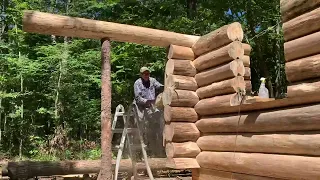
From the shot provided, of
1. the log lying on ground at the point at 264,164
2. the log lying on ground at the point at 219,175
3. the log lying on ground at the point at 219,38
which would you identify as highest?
the log lying on ground at the point at 219,38

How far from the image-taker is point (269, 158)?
504 cm

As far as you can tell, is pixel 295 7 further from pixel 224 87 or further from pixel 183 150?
pixel 183 150

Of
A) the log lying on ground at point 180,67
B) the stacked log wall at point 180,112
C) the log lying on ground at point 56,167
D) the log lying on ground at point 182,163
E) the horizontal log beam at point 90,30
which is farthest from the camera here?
the log lying on ground at point 56,167

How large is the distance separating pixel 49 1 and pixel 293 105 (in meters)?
19.9

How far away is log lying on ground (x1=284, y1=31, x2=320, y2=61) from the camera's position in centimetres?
421

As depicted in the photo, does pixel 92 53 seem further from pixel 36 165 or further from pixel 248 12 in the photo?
pixel 36 165

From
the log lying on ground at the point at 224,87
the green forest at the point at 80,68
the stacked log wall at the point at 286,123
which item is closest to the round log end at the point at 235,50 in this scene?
the log lying on ground at the point at 224,87

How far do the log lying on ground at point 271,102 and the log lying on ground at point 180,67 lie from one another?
65cm

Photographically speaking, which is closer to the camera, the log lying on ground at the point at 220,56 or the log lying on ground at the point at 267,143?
the log lying on ground at the point at 267,143

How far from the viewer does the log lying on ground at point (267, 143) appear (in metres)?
4.34

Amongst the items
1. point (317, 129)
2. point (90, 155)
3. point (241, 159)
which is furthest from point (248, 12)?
point (317, 129)

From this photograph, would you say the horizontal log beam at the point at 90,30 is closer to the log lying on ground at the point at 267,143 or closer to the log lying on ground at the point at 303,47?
the log lying on ground at the point at 267,143

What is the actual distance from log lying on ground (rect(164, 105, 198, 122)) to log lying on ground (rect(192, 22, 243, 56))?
1.21m

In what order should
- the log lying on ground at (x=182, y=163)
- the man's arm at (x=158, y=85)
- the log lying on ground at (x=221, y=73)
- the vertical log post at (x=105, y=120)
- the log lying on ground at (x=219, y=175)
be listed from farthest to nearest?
1. the man's arm at (x=158, y=85)
2. the log lying on ground at (x=182, y=163)
3. the log lying on ground at (x=221, y=73)
4. the vertical log post at (x=105, y=120)
5. the log lying on ground at (x=219, y=175)
